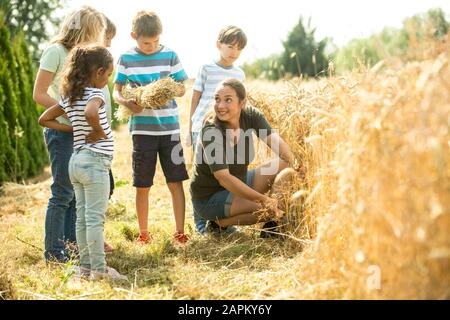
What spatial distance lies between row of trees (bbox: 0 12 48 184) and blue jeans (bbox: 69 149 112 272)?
4.37m

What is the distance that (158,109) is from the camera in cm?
462

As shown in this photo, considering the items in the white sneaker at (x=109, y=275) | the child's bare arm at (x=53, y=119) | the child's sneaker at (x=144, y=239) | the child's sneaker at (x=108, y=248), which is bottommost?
the white sneaker at (x=109, y=275)

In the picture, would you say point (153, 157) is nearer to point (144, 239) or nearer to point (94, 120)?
point (144, 239)

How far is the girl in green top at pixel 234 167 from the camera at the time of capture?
14.1 ft

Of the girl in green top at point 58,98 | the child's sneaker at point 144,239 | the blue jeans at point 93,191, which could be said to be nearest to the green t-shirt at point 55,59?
the girl in green top at point 58,98

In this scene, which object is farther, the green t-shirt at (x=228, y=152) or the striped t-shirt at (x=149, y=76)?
the striped t-shirt at (x=149, y=76)

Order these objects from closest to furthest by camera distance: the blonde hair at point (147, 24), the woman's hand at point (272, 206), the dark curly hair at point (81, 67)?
the dark curly hair at point (81, 67) < the woman's hand at point (272, 206) < the blonde hair at point (147, 24)

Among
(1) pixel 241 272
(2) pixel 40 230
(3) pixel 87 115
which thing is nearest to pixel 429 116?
(1) pixel 241 272

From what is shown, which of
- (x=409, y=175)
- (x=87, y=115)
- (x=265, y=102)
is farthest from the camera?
(x=265, y=102)

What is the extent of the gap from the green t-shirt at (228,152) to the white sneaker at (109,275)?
1026 millimetres

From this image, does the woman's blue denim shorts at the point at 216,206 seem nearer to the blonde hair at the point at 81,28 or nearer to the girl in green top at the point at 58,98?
the girl in green top at the point at 58,98

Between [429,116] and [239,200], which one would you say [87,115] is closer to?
[239,200]

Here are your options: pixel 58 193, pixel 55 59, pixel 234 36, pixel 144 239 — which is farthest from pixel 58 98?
pixel 234 36
